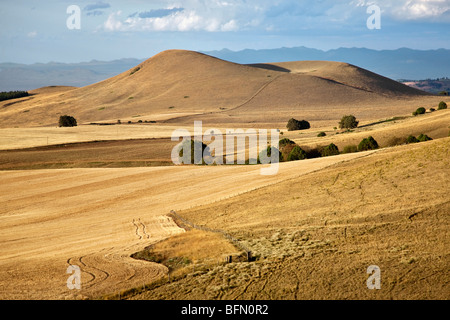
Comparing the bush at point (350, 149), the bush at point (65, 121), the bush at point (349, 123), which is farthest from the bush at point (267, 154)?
the bush at point (65, 121)

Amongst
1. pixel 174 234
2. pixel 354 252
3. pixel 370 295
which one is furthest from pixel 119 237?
pixel 370 295

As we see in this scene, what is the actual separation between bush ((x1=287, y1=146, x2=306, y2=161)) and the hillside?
57027 mm

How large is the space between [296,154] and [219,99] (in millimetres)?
104822

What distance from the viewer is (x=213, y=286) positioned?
64.6ft

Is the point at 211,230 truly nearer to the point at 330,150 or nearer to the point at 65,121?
the point at 330,150

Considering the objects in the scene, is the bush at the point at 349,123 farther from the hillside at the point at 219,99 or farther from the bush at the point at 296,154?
the bush at the point at 296,154

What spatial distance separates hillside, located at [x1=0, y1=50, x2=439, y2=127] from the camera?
449 ft

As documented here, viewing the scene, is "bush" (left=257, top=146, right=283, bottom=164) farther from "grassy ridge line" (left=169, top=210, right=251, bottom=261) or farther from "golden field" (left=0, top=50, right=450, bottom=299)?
"grassy ridge line" (left=169, top=210, right=251, bottom=261)

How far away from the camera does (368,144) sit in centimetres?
5809

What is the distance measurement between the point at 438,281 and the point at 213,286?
8.14 metres

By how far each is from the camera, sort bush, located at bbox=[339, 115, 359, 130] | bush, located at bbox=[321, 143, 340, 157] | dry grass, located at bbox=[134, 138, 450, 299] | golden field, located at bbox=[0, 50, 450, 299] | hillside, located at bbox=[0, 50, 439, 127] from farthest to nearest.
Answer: hillside, located at bbox=[0, 50, 439, 127], bush, located at bbox=[339, 115, 359, 130], bush, located at bbox=[321, 143, 340, 157], golden field, located at bbox=[0, 50, 450, 299], dry grass, located at bbox=[134, 138, 450, 299]

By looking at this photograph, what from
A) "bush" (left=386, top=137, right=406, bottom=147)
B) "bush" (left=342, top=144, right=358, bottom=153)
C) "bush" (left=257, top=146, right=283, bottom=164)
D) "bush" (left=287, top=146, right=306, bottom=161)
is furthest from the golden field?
"bush" (left=257, top=146, right=283, bottom=164)

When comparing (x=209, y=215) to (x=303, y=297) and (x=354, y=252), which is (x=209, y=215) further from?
(x=303, y=297)

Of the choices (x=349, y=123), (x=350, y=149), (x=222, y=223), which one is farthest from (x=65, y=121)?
(x=222, y=223)
